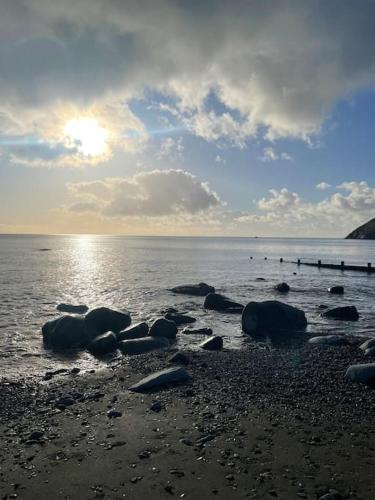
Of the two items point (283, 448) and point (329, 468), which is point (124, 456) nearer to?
point (283, 448)

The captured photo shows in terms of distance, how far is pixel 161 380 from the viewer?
12.4m

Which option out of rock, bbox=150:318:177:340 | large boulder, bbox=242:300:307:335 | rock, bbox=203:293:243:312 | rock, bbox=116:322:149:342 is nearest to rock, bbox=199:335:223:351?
rock, bbox=150:318:177:340

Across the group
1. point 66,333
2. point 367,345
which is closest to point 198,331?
point 66,333

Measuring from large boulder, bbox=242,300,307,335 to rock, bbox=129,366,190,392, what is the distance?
9146 millimetres

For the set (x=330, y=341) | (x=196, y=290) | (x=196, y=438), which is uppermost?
(x=196, y=438)

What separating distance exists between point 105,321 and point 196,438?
40.9 feet

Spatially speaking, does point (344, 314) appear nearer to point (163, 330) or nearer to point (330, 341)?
point (330, 341)

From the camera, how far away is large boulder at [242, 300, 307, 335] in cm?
2136

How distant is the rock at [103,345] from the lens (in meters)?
17.5

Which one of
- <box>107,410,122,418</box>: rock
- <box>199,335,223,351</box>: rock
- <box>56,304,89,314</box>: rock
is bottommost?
<box>56,304,89,314</box>: rock

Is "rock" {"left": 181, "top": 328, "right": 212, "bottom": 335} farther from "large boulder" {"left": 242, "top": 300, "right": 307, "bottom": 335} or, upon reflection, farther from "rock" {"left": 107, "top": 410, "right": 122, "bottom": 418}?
"rock" {"left": 107, "top": 410, "right": 122, "bottom": 418}

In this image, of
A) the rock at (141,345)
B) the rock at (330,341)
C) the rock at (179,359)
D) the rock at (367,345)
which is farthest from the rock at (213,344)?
the rock at (367,345)

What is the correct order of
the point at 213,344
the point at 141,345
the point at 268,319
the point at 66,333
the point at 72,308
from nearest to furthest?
the point at 141,345 < the point at 213,344 < the point at 66,333 < the point at 268,319 < the point at 72,308

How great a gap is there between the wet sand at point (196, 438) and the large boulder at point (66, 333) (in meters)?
4.71
